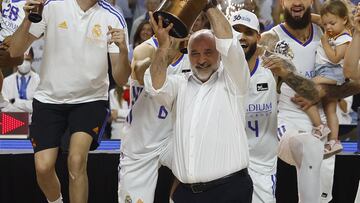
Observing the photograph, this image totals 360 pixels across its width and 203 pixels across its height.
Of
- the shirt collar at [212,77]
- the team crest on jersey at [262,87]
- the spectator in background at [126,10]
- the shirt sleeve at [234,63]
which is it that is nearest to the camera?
the shirt sleeve at [234,63]

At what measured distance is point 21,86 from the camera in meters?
9.77

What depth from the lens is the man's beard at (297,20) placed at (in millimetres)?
7246

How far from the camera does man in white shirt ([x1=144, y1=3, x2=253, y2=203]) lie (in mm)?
5492

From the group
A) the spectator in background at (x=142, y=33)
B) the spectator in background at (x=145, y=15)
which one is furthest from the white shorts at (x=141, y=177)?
the spectator in background at (x=145, y=15)

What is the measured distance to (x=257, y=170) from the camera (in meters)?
6.75

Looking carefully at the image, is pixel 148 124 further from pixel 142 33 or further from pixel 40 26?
pixel 142 33

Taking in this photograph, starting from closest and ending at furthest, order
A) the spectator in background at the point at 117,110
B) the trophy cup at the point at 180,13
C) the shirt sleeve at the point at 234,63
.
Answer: the trophy cup at the point at 180,13 < the shirt sleeve at the point at 234,63 < the spectator in background at the point at 117,110

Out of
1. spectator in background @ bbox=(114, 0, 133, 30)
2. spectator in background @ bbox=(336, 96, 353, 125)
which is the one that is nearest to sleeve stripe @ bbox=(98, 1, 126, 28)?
spectator in background @ bbox=(114, 0, 133, 30)

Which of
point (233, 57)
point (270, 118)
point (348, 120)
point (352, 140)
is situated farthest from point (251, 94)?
point (348, 120)

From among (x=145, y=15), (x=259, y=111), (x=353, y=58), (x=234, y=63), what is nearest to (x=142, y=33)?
(x=145, y=15)

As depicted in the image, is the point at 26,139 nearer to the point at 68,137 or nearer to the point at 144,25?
the point at 68,137

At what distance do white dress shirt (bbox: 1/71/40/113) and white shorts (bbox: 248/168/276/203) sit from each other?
11.3 feet

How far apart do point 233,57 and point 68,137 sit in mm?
1668

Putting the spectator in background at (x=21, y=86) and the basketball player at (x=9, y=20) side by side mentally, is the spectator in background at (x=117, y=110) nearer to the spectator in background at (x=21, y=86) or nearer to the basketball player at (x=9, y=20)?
the spectator in background at (x=21, y=86)
